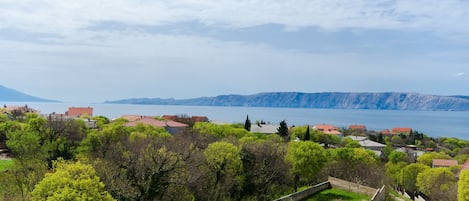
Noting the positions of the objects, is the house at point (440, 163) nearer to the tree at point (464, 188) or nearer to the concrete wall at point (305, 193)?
the concrete wall at point (305, 193)

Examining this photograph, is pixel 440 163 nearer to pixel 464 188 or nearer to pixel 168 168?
pixel 464 188

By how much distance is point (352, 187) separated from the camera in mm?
40781

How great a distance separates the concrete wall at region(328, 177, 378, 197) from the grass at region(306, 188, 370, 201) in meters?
0.57

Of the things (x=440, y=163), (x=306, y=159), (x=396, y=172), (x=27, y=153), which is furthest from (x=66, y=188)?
(x=440, y=163)

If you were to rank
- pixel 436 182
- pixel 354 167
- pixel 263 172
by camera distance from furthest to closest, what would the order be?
pixel 436 182 < pixel 354 167 < pixel 263 172

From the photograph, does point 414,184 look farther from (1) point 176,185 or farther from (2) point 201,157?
(1) point 176,185

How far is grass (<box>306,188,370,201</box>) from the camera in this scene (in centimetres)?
3719

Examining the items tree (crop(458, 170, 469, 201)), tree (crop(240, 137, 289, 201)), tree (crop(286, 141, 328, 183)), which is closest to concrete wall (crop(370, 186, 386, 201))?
tree (crop(286, 141, 328, 183))

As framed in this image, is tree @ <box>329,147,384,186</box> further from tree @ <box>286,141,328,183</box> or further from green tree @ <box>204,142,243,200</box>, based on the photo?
green tree @ <box>204,142,243,200</box>

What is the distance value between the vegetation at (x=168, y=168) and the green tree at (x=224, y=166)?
0.07 meters

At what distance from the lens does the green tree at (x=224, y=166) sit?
1288 inches

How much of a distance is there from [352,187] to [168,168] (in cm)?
2192

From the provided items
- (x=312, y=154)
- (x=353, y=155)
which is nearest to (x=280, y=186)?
(x=312, y=154)

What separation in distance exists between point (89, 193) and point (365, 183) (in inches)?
1393
